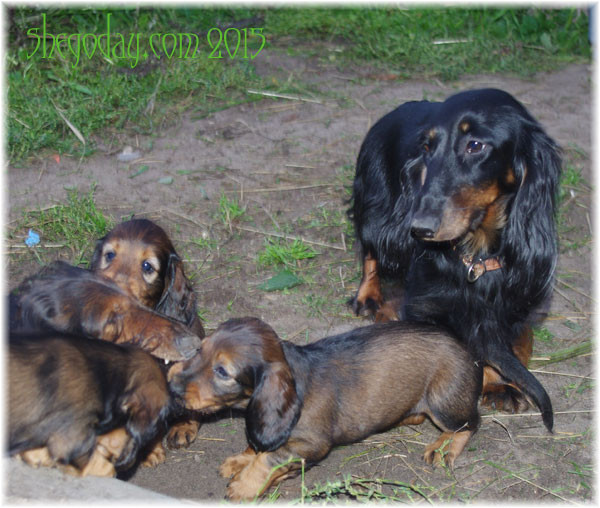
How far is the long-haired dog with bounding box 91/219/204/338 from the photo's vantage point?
3.68 m

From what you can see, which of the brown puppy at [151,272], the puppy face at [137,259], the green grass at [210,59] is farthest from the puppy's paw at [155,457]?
the green grass at [210,59]

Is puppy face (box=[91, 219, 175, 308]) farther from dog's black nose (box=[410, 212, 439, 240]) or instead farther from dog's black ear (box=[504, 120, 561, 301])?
dog's black ear (box=[504, 120, 561, 301])

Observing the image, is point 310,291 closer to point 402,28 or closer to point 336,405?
point 336,405

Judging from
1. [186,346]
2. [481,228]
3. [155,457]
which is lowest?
[155,457]

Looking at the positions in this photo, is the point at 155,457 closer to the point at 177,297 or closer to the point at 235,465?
the point at 235,465

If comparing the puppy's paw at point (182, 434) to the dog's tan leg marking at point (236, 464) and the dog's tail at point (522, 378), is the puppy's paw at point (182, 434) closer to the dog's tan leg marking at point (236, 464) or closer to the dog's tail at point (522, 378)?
the dog's tan leg marking at point (236, 464)

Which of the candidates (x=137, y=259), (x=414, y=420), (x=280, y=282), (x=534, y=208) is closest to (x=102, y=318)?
(x=137, y=259)

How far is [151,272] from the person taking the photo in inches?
150

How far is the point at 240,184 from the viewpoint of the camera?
5.80m

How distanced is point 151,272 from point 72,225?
1.39 m

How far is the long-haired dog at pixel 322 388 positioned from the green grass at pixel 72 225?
1798 mm

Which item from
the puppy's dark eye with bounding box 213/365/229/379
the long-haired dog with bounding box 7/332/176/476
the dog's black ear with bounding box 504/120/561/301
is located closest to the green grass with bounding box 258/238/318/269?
the dog's black ear with bounding box 504/120/561/301

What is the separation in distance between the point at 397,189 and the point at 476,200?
0.88m

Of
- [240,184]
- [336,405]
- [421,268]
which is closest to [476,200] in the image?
[421,268]
